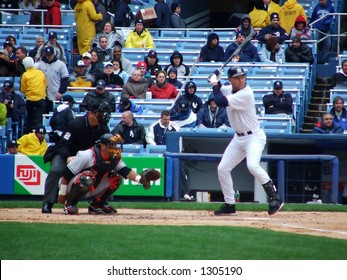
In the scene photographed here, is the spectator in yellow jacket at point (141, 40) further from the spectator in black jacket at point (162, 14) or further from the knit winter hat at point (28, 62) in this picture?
the knit winter hat at point (28, 62)

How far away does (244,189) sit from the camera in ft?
62.6

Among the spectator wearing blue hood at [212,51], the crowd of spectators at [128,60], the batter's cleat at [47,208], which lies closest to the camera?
the batter's cleat at [47,208]

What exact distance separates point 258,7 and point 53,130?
5.96 metres

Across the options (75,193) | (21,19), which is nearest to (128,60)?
(21,19)

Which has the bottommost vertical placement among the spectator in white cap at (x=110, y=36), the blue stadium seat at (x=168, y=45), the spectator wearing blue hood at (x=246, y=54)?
the spectator wearing blue hood at (x=246, y=54)

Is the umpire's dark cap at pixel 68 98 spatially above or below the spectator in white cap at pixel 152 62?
below

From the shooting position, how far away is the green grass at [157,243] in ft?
36.9

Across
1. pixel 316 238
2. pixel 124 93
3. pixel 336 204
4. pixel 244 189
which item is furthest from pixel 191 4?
pixel 316 238

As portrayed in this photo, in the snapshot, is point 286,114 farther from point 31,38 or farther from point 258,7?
point 31,38

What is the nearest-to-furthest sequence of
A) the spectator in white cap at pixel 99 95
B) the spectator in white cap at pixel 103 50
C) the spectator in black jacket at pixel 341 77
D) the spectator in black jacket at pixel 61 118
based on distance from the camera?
the spectator in black jacket at pixel 61 118, the spectator in white cap at pixel 99 95, the spectator in black jacket at pixel 341 77, the spectator in white cap at pixel 103 50

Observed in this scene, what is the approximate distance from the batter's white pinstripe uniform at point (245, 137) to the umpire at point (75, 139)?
161 centimetres

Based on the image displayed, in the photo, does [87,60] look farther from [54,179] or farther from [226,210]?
[226,210]

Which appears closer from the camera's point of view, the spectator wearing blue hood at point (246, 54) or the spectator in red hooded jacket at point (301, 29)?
the spectator wearing blue hood at point (246, 54)

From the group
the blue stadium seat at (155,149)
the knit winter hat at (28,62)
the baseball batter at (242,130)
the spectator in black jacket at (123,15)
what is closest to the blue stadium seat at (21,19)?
the spectator in black jacket at (123,15)
